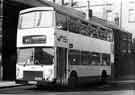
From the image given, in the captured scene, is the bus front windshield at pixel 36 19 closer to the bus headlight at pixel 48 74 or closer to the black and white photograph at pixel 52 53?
the black and white photograph at pixel 52 53

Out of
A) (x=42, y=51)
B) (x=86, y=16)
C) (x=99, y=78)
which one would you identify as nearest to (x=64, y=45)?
(x=42, y=51)

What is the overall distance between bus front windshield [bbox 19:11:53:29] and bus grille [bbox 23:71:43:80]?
7.85ft

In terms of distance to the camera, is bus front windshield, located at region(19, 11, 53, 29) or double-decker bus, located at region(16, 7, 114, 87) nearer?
double-decker bus, located at region(16, 7, 114, 87)

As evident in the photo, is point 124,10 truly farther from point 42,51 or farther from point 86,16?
point 42,51

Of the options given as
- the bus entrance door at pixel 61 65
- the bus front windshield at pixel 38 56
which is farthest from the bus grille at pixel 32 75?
the bus entrance door at pixel 61 65

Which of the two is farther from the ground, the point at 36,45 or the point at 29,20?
the point at 29,20

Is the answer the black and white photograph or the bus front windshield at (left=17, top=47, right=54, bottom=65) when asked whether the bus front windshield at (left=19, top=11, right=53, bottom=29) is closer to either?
the black and white photograph

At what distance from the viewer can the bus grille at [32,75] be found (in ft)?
57.8

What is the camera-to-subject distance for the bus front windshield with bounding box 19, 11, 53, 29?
17.9 meters

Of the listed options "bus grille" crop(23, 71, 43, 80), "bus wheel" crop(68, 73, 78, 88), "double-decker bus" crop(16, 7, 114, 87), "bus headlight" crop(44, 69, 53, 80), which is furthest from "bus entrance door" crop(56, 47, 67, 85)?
"bus grille" crop(23, 71, 43, 80)

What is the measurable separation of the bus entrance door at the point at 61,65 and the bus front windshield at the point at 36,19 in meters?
1.51

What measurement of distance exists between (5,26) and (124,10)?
29179mm

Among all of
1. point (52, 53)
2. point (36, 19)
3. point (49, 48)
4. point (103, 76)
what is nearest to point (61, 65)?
point (52, 53)

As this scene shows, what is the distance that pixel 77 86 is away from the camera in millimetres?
20719
